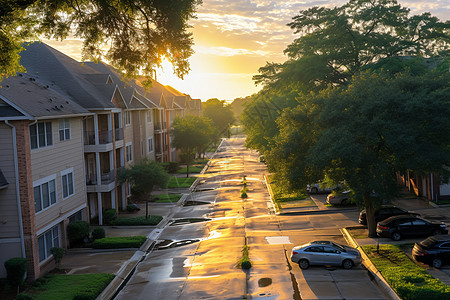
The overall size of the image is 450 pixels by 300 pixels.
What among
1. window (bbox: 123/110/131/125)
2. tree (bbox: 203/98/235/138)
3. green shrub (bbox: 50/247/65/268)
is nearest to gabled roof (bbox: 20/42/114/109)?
window (bbox: 123/110/131/125)

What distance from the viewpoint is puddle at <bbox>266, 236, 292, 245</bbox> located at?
26.1m

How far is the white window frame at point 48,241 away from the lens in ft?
73.9

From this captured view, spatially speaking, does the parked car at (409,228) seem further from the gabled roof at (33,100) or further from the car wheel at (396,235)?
the gabled roof at (33,100)

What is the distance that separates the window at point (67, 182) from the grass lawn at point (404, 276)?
1823 centimetres

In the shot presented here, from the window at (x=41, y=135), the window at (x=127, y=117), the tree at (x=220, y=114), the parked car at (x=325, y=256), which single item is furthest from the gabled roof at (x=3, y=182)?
the tree at (x=220, y=114)

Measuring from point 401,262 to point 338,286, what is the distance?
3883 millimetres

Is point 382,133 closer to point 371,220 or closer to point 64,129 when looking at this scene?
point 371,220

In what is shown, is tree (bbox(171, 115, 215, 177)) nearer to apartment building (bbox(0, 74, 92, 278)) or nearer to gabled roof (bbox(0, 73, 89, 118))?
gabled roof (bbox(0, 73, 89, 118))

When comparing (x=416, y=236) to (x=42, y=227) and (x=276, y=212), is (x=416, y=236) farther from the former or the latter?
(x=42, y=227)

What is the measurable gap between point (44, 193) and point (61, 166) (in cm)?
288

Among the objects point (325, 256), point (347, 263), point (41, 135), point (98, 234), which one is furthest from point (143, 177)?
point (347, 263)

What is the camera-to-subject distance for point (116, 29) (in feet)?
46.6

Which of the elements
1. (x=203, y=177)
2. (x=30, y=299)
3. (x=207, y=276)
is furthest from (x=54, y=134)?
(x=203, y=177)

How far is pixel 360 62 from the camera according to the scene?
40.9 metres
